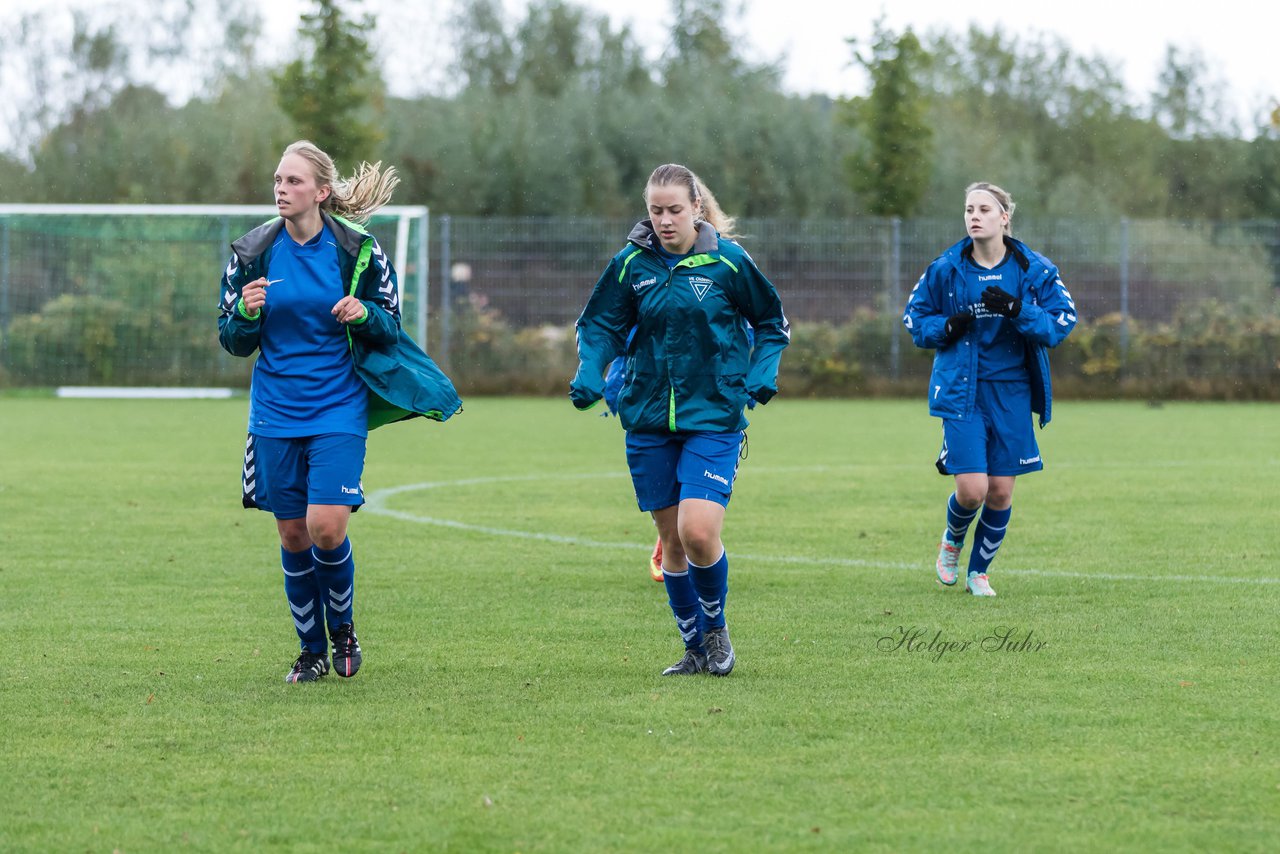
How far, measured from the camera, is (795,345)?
2798 centimetres

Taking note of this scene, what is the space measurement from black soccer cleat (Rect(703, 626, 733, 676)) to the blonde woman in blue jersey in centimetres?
124

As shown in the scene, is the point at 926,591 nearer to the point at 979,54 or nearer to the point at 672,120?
the point at 672,120

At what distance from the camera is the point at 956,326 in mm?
8359

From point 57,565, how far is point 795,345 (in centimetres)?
1968

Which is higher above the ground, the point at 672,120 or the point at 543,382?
the point at 672,120

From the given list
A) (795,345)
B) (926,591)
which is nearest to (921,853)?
(926,591)

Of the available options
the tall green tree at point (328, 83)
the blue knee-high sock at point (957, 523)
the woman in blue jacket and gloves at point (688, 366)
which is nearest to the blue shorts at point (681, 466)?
the woman in blue jacket and gloves at point (688, 366)

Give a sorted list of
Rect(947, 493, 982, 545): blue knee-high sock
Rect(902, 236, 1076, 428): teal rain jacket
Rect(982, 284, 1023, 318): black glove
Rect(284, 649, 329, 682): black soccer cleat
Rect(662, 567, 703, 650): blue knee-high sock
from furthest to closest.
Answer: Rect(947, 493, 982, 545): blue knee-high sock < Rect(902, 236, 1076, 428): teal rain jacket < Rect(982, 284, 1023, 318): black glove < Rect(662, 567, 703, 650): blue knee-high sock < Rect(284, 649, 329, 682): black soccer cleat

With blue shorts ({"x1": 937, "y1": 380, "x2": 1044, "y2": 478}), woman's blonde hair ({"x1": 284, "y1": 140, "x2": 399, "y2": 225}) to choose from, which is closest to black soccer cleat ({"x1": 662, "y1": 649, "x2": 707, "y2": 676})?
woman's blonde hair ({"x1": 284, "y1": 140, "x2": 399, "y2": 225})

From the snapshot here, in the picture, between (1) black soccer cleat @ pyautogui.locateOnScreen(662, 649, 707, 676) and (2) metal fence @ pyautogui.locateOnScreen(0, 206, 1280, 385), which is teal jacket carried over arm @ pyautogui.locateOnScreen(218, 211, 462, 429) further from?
(2) metal fence @ pyautogui.locateOnScreen(0, 206, 1280, 385)

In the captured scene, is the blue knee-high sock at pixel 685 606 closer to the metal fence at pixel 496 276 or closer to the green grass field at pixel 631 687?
the green grass field at pixel 631 687

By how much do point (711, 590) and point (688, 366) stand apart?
82 cm

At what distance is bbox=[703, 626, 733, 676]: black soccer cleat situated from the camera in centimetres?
630

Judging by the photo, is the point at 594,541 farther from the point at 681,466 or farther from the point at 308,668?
the point at 308,668
